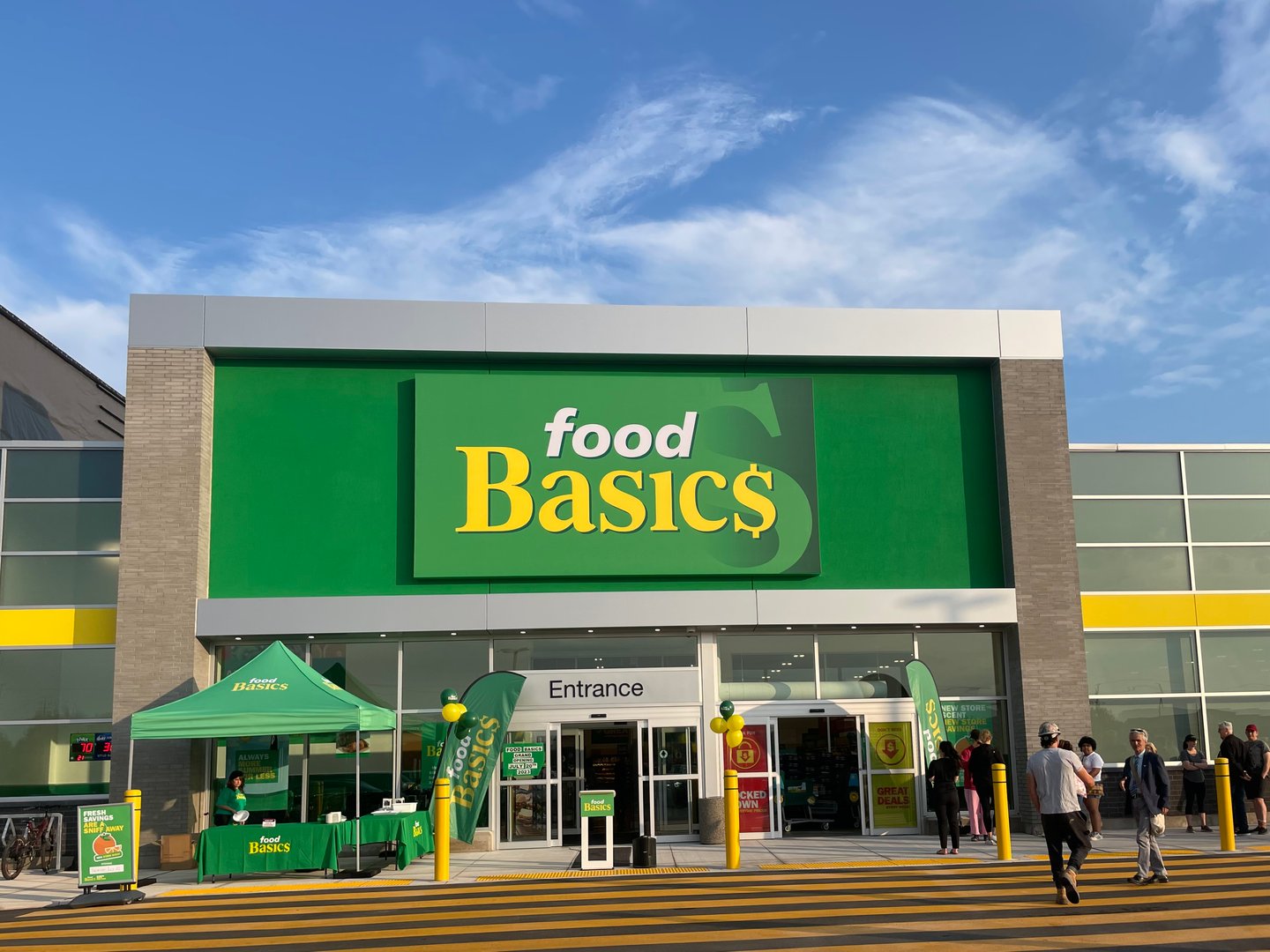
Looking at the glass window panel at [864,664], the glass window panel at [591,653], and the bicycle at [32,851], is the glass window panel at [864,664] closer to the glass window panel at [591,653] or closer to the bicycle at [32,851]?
the glass window panel at [591,653]

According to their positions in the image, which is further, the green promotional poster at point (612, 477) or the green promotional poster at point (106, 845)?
the green promotional poster at point (612, 477)

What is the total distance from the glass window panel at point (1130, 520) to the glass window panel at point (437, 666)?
1087cm

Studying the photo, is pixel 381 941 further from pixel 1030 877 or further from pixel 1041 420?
pixel 1041 420

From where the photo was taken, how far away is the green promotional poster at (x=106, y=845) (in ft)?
Answer: 47.5

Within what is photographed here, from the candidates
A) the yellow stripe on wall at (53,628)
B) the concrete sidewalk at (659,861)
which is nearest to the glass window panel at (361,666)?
the concrete sidewalk at (659,861)

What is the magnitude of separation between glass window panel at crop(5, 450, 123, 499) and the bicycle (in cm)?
539

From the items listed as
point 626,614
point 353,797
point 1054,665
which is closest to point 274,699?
point 353,797

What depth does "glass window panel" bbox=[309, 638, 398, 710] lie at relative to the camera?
1966 centimetres

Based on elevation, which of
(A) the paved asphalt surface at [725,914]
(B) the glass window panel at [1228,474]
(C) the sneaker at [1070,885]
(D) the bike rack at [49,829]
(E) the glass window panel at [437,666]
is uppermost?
(B) the glass window panel at [1228,474]

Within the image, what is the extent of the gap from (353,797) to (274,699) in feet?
10.7

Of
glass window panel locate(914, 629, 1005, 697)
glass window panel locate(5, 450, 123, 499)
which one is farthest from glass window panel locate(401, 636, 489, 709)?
glass window panel locate(914, 629, 1005, 697)

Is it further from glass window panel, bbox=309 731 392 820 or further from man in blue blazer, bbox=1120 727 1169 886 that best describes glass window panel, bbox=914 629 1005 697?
glass window panel, bbox=309 731 392 820

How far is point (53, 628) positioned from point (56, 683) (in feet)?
2.97

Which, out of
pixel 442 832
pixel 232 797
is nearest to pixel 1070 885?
pixel 442 832
